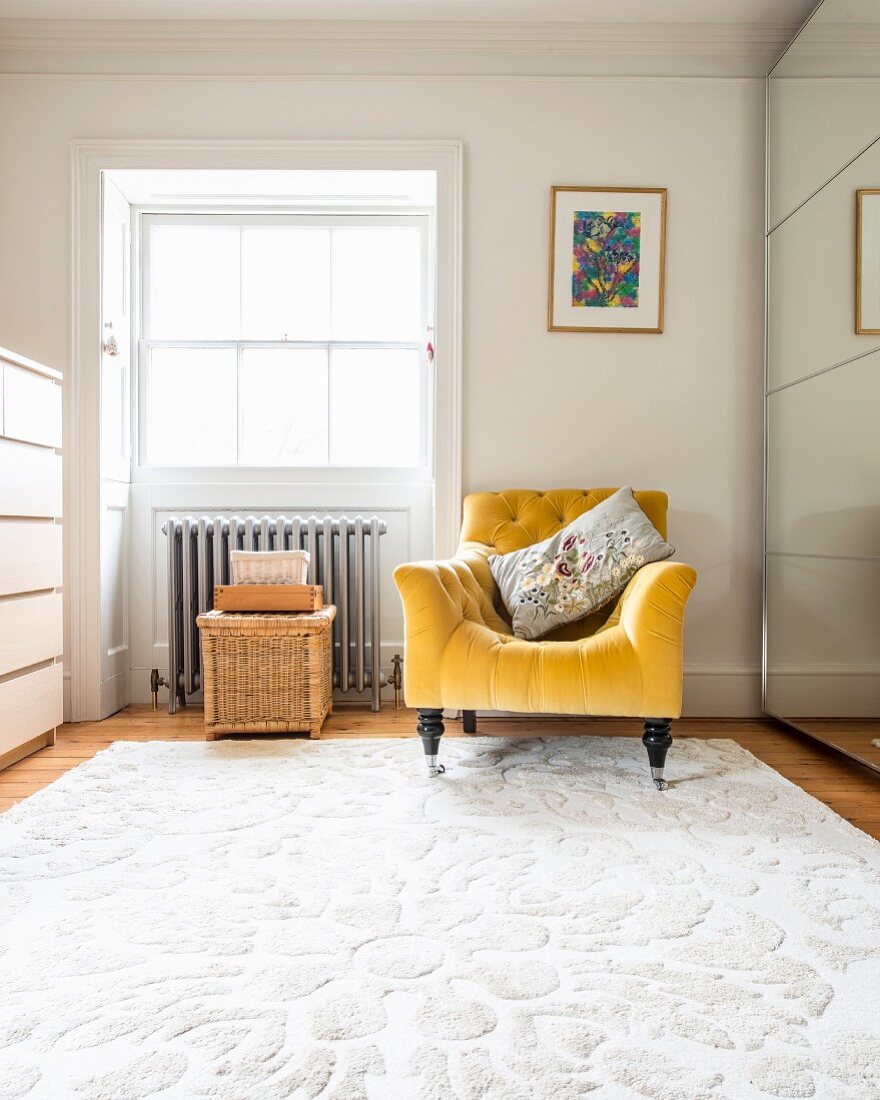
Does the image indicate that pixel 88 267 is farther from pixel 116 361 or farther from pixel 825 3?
pixel 825 3

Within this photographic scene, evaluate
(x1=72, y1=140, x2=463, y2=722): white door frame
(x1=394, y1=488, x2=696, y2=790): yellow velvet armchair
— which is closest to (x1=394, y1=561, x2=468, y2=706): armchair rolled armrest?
(x1=394, y1=488, x2=696, y2=790): yellow velvet armchair

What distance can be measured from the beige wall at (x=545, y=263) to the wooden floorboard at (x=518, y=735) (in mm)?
319

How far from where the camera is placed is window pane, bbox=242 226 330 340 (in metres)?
3.60

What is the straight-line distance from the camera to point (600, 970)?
51.9 inches

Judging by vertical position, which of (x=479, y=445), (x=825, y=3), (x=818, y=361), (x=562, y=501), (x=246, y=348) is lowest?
(x=562, y=501)

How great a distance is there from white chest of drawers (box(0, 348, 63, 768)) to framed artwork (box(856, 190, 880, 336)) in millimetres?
2443

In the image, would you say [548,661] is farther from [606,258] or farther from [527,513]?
[606,258]

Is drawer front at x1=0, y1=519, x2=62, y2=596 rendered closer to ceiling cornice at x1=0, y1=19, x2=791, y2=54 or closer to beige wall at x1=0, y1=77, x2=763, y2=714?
beige wall at x1=0, y1=77, x2=763, y2=714

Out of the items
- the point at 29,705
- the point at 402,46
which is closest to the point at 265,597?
the point at 29,705

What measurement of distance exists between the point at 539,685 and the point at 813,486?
3.82 ft

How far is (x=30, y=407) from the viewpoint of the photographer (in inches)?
101

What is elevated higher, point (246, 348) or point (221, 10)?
point (221, 10)

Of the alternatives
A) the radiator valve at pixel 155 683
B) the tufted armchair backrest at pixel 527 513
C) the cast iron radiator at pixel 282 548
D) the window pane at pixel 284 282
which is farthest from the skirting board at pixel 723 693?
the window pane at pixel 284 282

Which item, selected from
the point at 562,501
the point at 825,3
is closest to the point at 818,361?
the point at 562,501
